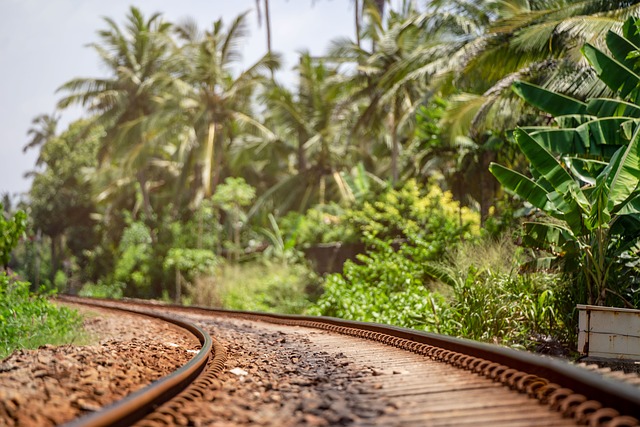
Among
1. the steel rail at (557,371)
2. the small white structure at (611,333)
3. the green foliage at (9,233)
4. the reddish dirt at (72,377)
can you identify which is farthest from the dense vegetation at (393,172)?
the green foliage at (9,233)

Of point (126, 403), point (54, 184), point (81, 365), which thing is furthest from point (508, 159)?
point (54, 184)

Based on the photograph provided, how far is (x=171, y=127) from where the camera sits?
30.4 meters

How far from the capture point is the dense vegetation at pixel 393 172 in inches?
382

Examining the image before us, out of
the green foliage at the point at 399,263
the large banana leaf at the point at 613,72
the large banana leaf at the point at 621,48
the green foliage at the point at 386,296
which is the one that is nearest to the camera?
the large banana leaf at the point at 613,72

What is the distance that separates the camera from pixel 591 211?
876 cm

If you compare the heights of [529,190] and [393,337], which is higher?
[529,190]

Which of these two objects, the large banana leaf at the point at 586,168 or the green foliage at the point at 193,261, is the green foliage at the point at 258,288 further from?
the large banana leaf at the point at 586,168

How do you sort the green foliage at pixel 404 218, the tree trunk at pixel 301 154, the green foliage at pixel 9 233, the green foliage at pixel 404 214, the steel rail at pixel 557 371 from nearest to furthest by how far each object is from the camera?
the steel rail at pixel 557 371 → the green foliage at pixel 9 233 → the green foliage at pixel 404 218 → the green foliage at pixel 404 214 → the tree trunk at pixel 301 154

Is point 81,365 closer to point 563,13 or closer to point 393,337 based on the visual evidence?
point 393,337

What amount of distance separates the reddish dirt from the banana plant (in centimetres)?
518

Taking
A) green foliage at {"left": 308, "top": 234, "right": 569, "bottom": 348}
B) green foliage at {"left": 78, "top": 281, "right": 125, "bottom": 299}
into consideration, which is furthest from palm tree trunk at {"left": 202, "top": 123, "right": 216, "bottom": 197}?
green foliage at {"left": 308, "top": 234, "right": 569, "bottom": 348}

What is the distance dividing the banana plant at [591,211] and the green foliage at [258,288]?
992cm

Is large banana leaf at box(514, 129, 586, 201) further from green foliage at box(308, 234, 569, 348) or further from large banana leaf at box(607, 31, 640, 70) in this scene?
large banana leaf at box(607, 31, 640, 70)

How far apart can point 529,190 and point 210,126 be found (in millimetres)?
20553
